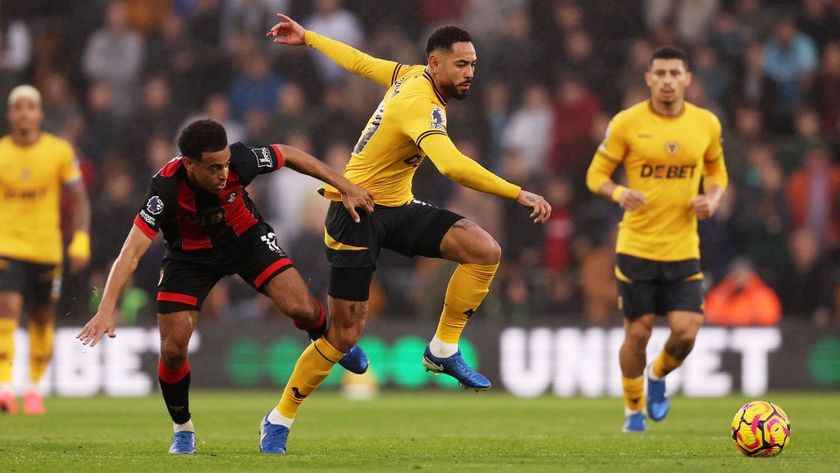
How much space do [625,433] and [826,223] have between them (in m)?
7.89

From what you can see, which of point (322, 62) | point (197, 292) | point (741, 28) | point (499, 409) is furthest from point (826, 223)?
point (197, 292)

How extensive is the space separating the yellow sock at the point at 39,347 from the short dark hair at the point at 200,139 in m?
5.56

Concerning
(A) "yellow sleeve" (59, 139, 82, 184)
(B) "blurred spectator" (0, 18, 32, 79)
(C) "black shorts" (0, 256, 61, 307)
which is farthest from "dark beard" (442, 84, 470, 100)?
(B) "blurred spectator" (0, 18, 32, 79)

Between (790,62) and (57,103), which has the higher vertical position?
(790,62)

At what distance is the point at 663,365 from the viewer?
37.5 feet

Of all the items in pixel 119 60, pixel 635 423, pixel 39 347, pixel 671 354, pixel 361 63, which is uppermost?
pixel 119 60

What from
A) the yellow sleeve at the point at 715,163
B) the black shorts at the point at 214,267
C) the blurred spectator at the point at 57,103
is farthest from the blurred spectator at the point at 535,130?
the black shorts at the point at 214,267

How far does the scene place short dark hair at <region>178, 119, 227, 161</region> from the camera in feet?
27.1

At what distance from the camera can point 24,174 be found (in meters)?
13.0

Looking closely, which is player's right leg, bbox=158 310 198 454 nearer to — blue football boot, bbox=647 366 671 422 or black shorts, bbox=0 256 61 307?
blue football boot, bbox=647 366 671 422

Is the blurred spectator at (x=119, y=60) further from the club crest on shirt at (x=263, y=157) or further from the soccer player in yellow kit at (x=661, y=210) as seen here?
the club crest on shirt at (x=263, y=157)

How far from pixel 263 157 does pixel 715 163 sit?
415cm

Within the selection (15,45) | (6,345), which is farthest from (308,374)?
(15,45)

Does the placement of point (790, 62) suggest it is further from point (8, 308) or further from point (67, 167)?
point (8, 308)
